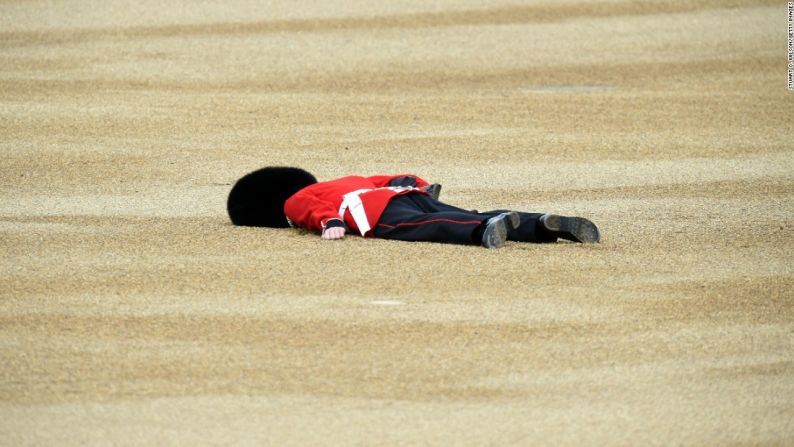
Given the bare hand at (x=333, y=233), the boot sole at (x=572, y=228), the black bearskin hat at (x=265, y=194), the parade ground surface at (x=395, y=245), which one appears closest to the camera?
the parade ground surface at (x=395, y=245)

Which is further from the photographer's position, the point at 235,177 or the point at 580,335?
the point at 235,177

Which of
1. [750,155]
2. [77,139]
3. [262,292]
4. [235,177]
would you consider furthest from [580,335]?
[77,139]

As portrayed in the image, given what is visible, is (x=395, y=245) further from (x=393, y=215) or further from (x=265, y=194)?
(x=265, y=194)

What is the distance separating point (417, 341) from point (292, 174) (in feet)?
7.45

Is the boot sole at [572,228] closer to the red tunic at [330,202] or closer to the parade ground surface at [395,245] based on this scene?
the parade ground surface at [395,245]

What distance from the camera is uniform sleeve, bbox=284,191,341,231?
6.89 metres

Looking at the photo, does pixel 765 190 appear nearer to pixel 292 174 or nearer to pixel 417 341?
pixel 292 174

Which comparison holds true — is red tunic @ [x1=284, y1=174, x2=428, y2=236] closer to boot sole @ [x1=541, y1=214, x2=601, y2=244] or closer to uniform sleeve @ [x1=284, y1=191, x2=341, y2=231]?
uniform sleeve @ [x1=284, y1=191, x2=341, y2=231]

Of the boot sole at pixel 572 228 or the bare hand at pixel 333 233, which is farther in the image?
the bare hand at pixel 333 233

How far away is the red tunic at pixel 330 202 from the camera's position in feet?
22.6

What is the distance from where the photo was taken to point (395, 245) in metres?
6.79

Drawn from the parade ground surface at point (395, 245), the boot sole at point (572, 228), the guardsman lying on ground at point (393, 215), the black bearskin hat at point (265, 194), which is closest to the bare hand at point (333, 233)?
the guardsman lying on ground at point (393, 215)

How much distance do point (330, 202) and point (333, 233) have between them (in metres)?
0.20

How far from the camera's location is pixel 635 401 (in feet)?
14.7
